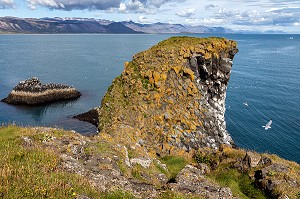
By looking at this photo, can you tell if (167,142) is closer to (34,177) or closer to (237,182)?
(237,182)

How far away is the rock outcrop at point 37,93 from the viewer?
83688 mm

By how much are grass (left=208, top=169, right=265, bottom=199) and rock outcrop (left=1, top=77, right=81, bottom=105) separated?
75205 mm

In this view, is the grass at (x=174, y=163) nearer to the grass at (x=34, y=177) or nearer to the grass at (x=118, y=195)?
the grass at (x=118, y=195)

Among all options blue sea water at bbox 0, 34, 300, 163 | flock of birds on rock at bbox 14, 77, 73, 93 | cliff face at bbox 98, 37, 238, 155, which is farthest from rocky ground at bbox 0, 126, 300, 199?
flock of birds on rock at bbox 14, 77, 73, 93

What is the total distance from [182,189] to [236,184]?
7834 mm

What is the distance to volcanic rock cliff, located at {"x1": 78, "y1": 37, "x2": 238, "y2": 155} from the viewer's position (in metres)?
27.2

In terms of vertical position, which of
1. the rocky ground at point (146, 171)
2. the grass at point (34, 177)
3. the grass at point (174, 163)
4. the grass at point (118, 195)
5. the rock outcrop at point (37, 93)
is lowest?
the rock outcrop at point (37, 93)

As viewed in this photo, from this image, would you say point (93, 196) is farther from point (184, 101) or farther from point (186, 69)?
Result: point (186, 69)

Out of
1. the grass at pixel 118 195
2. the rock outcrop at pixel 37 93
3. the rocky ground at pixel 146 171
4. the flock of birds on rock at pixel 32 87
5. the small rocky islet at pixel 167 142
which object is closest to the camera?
the grass at pixel 118 195

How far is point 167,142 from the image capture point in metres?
27.3

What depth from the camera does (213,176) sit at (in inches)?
867

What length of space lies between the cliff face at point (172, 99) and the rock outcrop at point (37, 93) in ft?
203

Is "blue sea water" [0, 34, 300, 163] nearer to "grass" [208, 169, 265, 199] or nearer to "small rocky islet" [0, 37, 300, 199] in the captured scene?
"small rocky islet" [0, 37, 300, 199]

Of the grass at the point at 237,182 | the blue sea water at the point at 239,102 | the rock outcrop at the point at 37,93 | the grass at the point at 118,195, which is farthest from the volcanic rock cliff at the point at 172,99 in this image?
the rock outcrop at the point at 37,93
